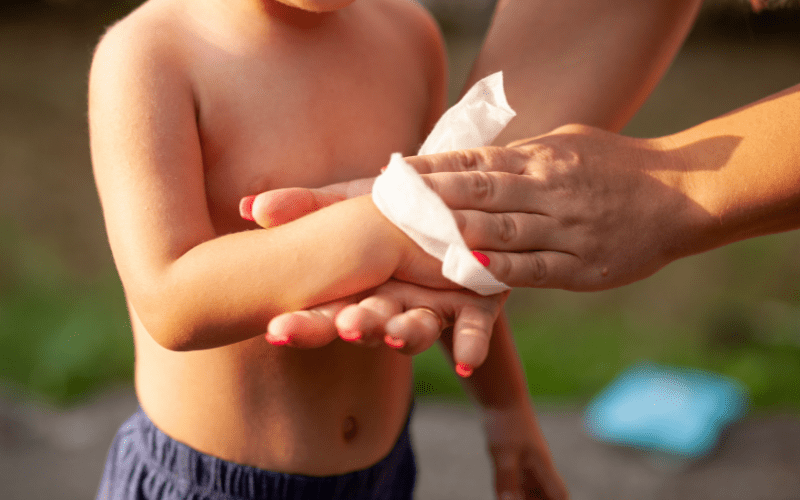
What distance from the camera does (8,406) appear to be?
1.51m

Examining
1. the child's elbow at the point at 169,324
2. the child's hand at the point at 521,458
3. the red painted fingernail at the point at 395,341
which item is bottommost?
the child's hand at the point at 521,458

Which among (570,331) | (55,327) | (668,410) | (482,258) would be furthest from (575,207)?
(55,327)

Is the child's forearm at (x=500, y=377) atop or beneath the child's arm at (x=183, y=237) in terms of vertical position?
beneath

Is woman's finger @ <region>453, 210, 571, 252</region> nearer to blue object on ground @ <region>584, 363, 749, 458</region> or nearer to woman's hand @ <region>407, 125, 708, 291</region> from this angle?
woman's hand @ <region>407, 125, 708, 291</region>

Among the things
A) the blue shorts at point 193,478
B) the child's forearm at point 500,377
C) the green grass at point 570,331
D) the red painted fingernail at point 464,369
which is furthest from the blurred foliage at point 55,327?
the red painted fingernail at point 464,369

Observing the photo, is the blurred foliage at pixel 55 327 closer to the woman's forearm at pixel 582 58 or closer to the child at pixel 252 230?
the child at pixel 252 230

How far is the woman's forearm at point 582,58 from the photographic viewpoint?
60 centimetres

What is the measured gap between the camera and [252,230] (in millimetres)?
438

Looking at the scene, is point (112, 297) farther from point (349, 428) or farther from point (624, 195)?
point (624, 195)

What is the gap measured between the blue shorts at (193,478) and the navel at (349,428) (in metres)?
0.04

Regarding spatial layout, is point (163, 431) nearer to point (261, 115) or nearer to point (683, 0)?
point (261, 115)

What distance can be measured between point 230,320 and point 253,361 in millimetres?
131

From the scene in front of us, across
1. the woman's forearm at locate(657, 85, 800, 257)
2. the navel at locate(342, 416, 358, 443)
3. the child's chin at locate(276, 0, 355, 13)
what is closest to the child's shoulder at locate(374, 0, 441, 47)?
the child's chin at locate(276, 0, 355, 13)

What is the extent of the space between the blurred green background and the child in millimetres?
1091
